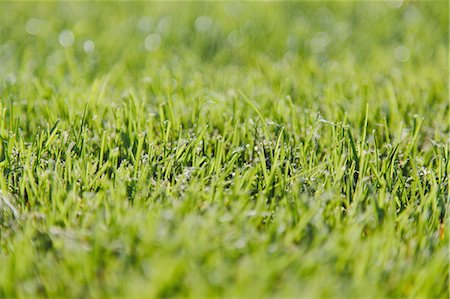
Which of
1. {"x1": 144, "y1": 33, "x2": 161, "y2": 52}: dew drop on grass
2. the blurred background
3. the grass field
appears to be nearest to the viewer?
the grass field

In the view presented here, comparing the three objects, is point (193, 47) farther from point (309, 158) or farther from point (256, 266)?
point (256, 266)

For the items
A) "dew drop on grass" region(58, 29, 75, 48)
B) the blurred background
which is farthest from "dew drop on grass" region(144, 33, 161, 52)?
"dew drop on grass" region(58, 29, 75, 48)

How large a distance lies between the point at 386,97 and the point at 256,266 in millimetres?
1533

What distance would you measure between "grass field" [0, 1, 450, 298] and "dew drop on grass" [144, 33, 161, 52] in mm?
14

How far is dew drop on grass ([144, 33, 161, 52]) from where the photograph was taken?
3378 millimetres

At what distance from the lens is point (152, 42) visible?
11.3 ft

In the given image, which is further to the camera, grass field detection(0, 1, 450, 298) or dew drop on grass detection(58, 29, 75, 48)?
dew drop on grass detection(58, 29, 75, 48)

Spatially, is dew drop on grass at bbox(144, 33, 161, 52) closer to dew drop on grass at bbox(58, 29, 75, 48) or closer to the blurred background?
the blurred background

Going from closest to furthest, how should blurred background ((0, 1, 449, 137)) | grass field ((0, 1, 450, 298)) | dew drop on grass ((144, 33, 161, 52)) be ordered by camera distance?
1. grass field ((0, 1, 450, 298))
2. blurred background ((0, 1, 449, 137))
3. dew drop on grass ((144, 33, 161, 52))

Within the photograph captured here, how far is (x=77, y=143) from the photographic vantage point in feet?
6.79

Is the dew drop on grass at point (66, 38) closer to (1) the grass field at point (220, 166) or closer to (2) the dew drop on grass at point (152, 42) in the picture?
(1) the grass field at point (220, 166)

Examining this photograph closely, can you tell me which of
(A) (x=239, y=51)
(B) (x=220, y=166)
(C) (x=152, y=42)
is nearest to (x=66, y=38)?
(C) (x=152, y=42)

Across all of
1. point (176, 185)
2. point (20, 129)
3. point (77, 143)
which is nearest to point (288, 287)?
point (176, 185)

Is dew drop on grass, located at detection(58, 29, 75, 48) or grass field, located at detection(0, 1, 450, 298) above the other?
dew drop on grass, located at detection(58, 29, 75, 48)
